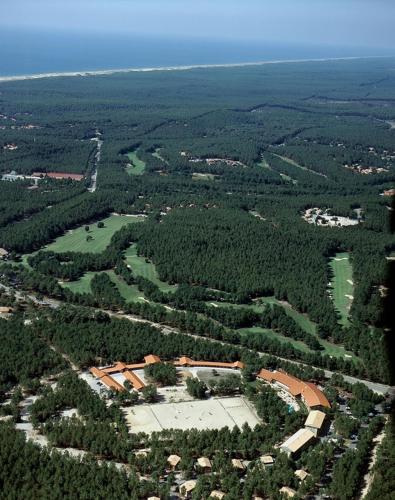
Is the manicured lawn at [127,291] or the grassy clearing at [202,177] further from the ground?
the grassy clearing at [202,177]

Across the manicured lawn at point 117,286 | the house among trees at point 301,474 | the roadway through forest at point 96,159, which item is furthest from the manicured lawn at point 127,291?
the roadway through forest at point 96,159

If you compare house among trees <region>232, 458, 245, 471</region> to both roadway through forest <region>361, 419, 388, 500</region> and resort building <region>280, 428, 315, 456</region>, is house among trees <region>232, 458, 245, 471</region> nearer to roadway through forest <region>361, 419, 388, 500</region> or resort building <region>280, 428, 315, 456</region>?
resort building <region>280, 428, 315, 456</region>

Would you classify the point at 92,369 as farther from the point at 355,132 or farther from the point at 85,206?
the point at 355,132

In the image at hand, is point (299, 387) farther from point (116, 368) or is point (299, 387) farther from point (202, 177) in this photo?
point (202, 177)

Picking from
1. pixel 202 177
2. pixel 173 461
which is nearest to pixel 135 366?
pixel 173 461

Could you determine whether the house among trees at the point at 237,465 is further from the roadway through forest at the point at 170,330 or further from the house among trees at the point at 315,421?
the roadway through forest at the point at 170,330
